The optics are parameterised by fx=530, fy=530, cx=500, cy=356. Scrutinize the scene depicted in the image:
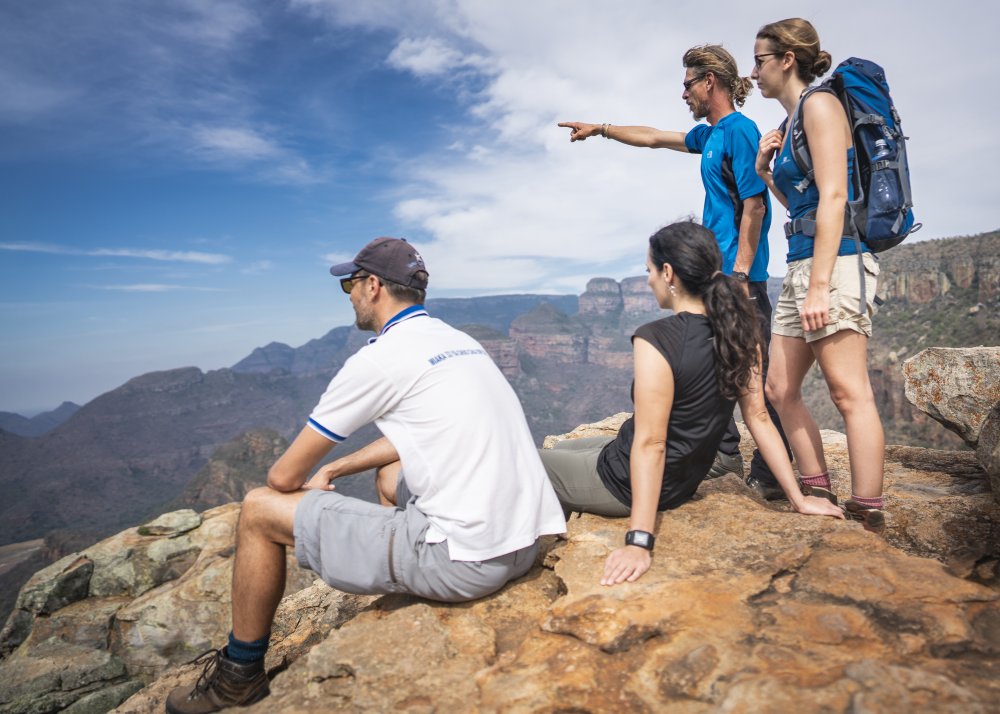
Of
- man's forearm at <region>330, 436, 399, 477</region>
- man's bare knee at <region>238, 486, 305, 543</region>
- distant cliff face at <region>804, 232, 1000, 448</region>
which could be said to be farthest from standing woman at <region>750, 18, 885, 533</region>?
distant cliff face at <region>804, 232, 1000, 448</region>

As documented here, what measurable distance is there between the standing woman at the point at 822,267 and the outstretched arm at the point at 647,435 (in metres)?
1.17

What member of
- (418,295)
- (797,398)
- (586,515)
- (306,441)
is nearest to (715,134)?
(797,398)

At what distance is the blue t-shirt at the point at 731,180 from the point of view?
14.2 ft

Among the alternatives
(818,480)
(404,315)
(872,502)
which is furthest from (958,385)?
(404,315)

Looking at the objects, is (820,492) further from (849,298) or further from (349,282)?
(349,282)

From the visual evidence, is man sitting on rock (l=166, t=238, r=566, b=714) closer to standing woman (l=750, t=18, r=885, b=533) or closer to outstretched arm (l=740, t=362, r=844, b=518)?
outstretched arm (l=740, t=362, r=844, b=518)

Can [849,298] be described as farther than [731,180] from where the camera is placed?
No

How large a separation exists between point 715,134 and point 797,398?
2301mm

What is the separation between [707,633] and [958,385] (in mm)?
4900

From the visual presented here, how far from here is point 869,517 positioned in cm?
360

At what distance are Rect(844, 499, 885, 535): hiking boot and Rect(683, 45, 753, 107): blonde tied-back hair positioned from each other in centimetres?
342

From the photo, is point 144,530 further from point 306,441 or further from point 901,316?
point 901,316

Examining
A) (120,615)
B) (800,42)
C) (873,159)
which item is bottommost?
(120,615)

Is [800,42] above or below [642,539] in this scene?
above
